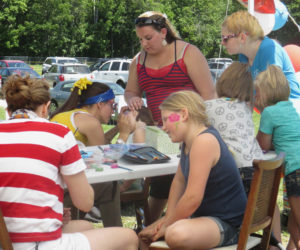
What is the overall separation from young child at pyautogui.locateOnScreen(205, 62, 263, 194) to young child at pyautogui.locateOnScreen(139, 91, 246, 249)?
30 cm

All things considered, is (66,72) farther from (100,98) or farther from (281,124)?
(281,124)

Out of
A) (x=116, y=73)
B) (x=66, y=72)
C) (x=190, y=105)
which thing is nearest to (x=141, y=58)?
(x=190, y=105)

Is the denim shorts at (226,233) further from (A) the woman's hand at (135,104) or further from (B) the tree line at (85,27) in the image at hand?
(B) the tree line at (85,27)

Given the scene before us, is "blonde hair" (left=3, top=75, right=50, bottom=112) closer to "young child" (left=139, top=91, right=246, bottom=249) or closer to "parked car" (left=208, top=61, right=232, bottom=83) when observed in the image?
"young child" (left=139, top=91, right=246, bottom=249)

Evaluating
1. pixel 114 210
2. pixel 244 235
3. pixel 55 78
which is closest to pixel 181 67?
pixel 114 210

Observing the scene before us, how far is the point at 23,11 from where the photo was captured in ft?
130

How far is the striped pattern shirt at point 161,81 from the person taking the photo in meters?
3.08

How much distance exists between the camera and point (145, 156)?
2.55 meters

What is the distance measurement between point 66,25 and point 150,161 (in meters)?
42.1

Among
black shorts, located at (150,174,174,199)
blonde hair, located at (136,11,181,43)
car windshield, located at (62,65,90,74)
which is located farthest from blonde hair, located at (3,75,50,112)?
car windshield, located at (62,65,90,74)

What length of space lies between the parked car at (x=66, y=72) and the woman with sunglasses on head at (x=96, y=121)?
16.4m

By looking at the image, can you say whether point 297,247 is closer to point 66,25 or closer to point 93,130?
point 93,130

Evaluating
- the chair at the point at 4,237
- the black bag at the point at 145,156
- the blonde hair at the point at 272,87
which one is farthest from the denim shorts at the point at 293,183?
the chair at the point at 4,237

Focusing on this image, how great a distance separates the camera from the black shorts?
316cm
